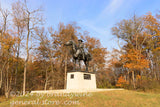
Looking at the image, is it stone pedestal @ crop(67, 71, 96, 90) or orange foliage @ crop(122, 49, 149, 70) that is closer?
stone pedestal @ crop(67, 71, 96, 90)

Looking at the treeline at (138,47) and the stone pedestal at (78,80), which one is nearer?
the stone pedestal at (78,80)

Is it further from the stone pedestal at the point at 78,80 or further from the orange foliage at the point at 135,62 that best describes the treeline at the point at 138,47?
the stone pedestal at the point at 78,80

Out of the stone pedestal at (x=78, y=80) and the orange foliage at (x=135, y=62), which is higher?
the orange foliage at (x=135, y=62)

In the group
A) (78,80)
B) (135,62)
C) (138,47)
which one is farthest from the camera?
(138,47)

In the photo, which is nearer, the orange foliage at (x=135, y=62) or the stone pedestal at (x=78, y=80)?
the stone pedestal at (x=78, y=80)

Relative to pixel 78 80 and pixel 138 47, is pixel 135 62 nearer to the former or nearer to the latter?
pixel 138 47

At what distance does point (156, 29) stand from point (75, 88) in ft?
59.4

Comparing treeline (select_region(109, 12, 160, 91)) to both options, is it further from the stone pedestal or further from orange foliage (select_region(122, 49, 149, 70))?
the stone pedestal

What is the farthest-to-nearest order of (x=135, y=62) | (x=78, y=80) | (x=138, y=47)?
1. (x=138, y=47)
2. (x=135, y=62)
3. (x=78, y=80)

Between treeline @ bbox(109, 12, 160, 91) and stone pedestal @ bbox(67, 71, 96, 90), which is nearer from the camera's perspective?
stone pedestal @ bbox(67, 71, 96, 90)

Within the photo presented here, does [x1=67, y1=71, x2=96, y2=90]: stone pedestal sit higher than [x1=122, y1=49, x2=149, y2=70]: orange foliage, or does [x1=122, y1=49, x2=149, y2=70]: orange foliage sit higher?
[x1=122, y1=49, x2=149, y2=70]: orange foliage

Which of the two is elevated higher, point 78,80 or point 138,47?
point 138,47

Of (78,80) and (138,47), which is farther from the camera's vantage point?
(138,47)

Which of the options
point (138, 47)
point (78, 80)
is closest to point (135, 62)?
point (138, 47)
